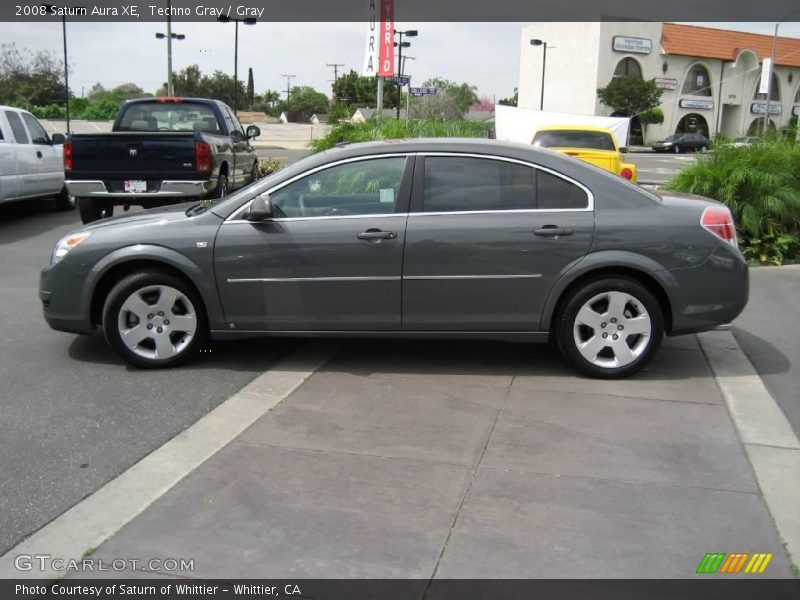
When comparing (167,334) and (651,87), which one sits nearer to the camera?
(167,334)

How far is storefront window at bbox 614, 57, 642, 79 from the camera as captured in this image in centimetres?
6769

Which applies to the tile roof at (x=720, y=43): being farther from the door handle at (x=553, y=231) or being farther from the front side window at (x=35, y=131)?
the door handle at (x=553, y=231)

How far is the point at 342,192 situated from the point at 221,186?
646 cm

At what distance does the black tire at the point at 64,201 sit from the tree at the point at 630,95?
53491 mm

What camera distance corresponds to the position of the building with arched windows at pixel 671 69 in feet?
219

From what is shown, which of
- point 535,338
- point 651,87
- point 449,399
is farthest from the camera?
point 651,87

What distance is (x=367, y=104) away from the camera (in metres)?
87.8

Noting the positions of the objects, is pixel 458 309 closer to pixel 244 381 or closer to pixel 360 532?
pixel 244 381

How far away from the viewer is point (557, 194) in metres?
5.83

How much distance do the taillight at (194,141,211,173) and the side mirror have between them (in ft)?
17.5

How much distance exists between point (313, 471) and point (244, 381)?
5.28 ft

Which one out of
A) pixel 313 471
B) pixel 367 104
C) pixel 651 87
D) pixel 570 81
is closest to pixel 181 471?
pixel 313 471

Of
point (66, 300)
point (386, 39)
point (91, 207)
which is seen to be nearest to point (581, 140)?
point (386, 39)

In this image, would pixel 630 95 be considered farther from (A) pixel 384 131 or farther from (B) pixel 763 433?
(B) pixel 763 433
